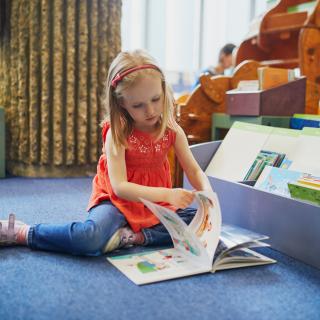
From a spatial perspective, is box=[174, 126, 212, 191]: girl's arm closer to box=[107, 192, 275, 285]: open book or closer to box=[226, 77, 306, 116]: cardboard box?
box=[107, 192, 275, 285]: open book

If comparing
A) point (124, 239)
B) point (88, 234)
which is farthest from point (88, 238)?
point (124, 239)

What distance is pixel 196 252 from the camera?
3.46ft

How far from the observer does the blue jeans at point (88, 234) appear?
1.11 meters

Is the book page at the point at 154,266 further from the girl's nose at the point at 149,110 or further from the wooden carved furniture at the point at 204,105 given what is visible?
the wooden carved furniture at the point at 204,105

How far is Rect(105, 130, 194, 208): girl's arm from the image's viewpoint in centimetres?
108

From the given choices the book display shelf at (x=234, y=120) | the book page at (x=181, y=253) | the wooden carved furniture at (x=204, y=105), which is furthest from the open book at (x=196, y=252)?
the wooden carved furniture at (x=204, y=105)

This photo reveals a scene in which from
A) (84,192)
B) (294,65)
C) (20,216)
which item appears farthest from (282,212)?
(294,65)

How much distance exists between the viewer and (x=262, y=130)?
1547mm

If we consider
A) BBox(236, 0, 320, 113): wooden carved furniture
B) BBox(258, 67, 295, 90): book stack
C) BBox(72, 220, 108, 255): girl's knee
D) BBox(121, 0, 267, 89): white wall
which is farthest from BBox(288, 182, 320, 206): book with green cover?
BBox(121, 0, 267, 89): white wall

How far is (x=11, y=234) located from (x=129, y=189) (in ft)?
1.08

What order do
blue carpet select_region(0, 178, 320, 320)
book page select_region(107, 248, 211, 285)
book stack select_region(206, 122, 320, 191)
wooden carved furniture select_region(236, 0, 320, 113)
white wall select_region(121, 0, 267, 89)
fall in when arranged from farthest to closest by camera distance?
white wall select_region(121, 0, 267, 89)
wooden carved furniture select_region(236, 0, 320, 113)
book stack select_region(206, 122, 320, 191)
book page select_region(107, 248, 211, 285)
blue carpet select_region(0, 178, 320, 320)

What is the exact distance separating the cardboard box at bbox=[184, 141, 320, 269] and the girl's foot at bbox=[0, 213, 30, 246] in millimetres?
575

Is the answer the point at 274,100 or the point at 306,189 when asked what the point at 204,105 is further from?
the point at 306,189

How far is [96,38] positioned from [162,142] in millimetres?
1240
